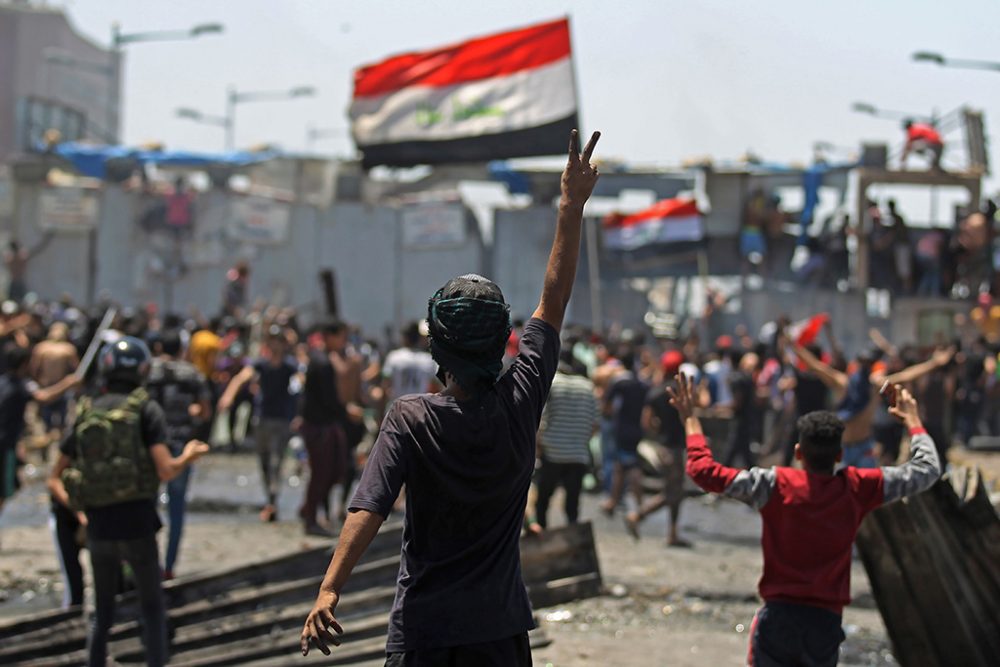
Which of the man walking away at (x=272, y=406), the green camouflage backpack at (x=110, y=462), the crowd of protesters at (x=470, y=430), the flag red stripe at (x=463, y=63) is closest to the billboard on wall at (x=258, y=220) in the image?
the flag red stripe at (x=463, y=63)

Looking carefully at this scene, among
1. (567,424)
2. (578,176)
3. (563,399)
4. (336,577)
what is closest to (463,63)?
(563,399)

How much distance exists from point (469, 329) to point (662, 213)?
79.6ft

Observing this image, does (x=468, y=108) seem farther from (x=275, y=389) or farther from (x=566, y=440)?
(x=566, y=440)

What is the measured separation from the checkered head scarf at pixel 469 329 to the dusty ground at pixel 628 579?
388cm

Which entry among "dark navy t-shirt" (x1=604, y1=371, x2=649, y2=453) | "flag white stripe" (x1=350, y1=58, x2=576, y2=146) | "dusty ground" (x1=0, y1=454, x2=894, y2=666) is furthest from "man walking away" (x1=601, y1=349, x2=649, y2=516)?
"flag white stripe" (x1=350, y1=58, x2=576, y2=146)

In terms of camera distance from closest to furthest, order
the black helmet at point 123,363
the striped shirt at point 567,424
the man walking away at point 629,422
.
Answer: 1. the black helmet at point 123,363
2. the striped shirt at point 567,424
3. the man walking away at point 629,422

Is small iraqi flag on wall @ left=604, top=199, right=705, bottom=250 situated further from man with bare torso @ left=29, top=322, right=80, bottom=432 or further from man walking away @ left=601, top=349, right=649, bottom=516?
man with bare torso @ left=29, top=322, right=80, bottom=432

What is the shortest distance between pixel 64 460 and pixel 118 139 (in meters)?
62.4

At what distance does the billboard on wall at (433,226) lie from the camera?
2955 cm

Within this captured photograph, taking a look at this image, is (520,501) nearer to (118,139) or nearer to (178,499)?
(178,499)

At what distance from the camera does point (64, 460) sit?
598 centimetres

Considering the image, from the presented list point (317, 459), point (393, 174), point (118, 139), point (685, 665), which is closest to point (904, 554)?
point (685, 665)

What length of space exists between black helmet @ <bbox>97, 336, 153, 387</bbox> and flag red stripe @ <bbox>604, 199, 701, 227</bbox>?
2179 centimetres

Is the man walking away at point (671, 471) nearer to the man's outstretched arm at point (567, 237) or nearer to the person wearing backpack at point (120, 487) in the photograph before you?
the person wearing backpack at point (120, 487)
